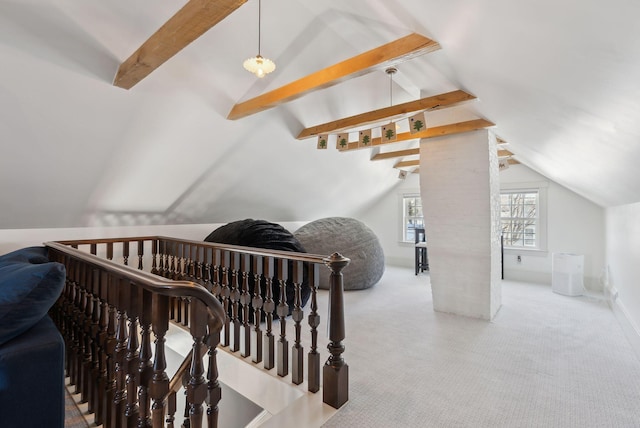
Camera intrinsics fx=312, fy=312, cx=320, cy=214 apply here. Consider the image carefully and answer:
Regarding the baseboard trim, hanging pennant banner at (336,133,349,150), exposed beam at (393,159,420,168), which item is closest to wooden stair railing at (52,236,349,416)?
hanging pennant banner at (336,133,349,150)

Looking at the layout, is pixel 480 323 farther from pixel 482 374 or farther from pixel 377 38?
pixel 377 38

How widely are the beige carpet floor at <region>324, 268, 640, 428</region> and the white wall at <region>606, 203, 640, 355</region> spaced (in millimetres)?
179

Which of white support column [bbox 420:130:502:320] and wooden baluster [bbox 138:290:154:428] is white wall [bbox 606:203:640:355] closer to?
white support column [bbox 420:130:502:320]

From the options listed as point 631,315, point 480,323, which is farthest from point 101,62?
point 631,315

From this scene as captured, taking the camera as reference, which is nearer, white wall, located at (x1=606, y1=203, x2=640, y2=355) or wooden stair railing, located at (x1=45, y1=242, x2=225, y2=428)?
wooden stair railing, located at (x1=45, y1=242, x2=225, y2=428)

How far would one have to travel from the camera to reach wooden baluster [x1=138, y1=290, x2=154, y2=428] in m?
1.13

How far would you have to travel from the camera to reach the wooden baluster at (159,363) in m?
1.05

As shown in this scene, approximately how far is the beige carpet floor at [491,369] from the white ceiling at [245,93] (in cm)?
146

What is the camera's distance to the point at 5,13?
2.01 m

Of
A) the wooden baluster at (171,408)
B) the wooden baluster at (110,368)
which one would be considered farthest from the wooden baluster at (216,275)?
the wooden baluster at (171,408)

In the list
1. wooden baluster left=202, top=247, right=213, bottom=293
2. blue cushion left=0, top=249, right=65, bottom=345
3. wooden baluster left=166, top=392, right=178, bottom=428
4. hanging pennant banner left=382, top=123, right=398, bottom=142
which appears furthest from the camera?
hanging pennant banner left=382, top=123, right=398, bottom=142

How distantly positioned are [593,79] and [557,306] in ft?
12.6

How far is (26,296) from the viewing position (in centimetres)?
118

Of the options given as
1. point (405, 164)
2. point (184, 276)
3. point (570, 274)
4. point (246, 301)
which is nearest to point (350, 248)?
point (405, 164)
